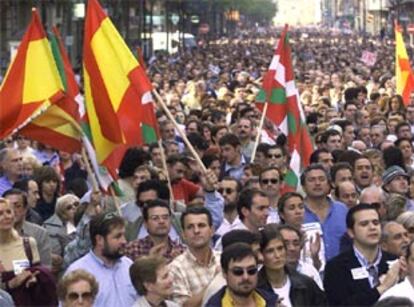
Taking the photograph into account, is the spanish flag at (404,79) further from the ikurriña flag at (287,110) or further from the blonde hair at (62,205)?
the blonde hair at (62,205)

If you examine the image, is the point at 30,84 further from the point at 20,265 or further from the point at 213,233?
the point at 20,265

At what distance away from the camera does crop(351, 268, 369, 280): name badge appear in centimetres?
908

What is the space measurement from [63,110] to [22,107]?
0.99 feet

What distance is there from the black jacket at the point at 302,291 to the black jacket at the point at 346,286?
11.3 inches

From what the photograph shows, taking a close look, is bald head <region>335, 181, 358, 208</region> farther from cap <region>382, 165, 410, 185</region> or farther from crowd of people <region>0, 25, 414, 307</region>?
cap <region>382, 165, 410, 185</region>

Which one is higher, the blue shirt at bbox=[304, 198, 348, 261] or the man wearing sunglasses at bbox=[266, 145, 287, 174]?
the man wearing sunglasses at bbox=[266, 145, 287, 174]

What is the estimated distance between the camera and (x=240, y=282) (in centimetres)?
805

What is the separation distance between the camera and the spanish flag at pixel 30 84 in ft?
38.2

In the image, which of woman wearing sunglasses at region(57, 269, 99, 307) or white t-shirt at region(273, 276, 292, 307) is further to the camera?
white t-shirt at region(273, 276, 292, 307)

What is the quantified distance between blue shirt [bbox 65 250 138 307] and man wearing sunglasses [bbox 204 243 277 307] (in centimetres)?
79

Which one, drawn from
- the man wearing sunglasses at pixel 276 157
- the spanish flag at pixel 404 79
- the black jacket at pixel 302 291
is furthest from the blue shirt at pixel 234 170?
the spanish flag at pixel 404 79

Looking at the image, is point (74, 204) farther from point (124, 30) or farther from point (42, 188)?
point (124, 30)

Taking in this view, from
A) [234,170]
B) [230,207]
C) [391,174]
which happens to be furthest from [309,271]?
[234,170]

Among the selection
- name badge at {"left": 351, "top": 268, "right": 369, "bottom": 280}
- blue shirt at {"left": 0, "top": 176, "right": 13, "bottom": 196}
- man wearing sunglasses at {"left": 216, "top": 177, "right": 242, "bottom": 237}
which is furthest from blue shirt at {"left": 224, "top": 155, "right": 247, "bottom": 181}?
name badge at {"left": 351, "top": 268, "right": 369, "bottom": 280}
